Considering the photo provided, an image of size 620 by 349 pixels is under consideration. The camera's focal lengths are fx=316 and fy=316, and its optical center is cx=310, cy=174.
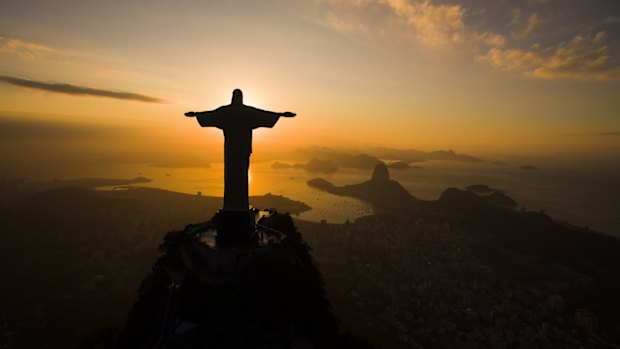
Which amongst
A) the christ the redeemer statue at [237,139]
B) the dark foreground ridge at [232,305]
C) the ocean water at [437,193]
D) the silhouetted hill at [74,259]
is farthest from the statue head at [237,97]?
the ocean water at [437,193]

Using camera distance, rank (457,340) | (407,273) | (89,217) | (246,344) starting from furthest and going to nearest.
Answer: (89,217), (407,273), (457,340), (246,344)

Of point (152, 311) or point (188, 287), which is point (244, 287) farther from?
point (152, 311)

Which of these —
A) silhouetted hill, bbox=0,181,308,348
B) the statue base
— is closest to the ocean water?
silhouetted hill, bbox=0,181,308,348

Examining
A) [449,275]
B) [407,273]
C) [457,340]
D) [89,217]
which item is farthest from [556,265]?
[89,217]

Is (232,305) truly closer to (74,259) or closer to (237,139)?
(237,139)

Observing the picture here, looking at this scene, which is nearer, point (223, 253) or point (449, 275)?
point (223, 253)

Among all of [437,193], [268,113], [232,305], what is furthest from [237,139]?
[437,193]

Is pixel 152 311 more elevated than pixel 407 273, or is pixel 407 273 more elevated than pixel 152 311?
pixel 152 311
